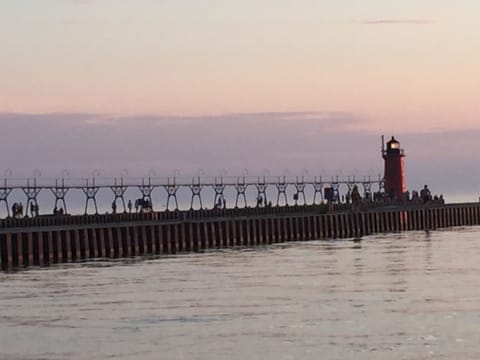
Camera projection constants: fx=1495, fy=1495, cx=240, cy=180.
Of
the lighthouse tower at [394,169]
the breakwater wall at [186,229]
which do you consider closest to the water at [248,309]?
the breakwater wall at [186,229]

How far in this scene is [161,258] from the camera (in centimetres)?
7912

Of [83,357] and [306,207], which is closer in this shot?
[83,357]

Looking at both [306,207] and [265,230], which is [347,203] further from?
[265,230]

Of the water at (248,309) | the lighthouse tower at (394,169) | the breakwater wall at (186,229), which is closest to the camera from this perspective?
the water at (248,309)

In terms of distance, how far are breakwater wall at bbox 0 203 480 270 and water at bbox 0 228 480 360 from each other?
4334 millimetres

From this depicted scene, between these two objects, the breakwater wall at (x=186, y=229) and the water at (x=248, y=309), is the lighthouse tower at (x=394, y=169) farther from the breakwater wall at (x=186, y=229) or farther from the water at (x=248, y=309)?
the water at (x=248, y=309)

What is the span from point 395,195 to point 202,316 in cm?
7547

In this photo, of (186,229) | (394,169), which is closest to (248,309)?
(186,229)

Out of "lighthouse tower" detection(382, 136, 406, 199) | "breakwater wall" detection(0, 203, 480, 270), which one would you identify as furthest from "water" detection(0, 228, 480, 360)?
"lighthouse tower" detection(382, 136, 406, 199)

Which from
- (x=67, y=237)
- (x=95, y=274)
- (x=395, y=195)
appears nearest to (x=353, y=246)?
(x=67, y=237)

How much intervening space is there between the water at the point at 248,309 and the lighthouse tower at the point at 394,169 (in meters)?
46.0

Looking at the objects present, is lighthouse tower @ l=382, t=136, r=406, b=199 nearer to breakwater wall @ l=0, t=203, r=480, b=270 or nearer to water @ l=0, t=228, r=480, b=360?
breakwater wall @ l=0, t=203, r=480, b=270

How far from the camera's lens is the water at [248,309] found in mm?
41884

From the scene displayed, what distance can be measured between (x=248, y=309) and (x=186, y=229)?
4018cm
